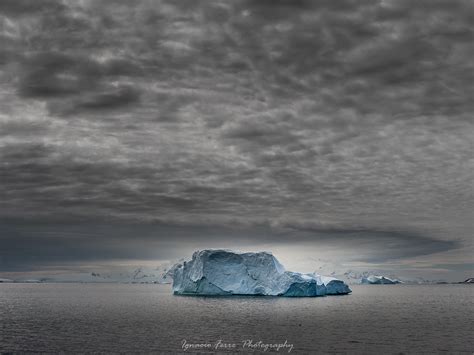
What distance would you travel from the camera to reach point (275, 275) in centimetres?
11769

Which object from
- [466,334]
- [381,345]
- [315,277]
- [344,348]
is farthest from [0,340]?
[315,277]

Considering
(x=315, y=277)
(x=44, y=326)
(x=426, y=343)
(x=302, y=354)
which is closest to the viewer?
(x=302, y=354)

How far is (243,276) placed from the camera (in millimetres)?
120375

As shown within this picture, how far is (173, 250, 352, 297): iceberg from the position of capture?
375 ft

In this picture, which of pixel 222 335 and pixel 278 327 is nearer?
pixel 222 335

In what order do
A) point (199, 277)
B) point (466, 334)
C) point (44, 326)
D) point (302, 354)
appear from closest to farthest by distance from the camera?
point (302, 354) → point (466, 334) → point (44, 326) → point (199, 277)

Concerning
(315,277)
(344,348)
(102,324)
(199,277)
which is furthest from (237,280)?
(344,348)

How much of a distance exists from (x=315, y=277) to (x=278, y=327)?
73402mm

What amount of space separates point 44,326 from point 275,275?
6832cm

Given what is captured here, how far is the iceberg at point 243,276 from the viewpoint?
4496 inches

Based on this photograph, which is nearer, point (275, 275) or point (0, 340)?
point (0, 340)

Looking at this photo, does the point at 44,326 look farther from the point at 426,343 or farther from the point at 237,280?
the point at 237,280

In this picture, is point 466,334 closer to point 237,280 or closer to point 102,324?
point 102,324

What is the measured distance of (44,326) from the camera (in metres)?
60.6
